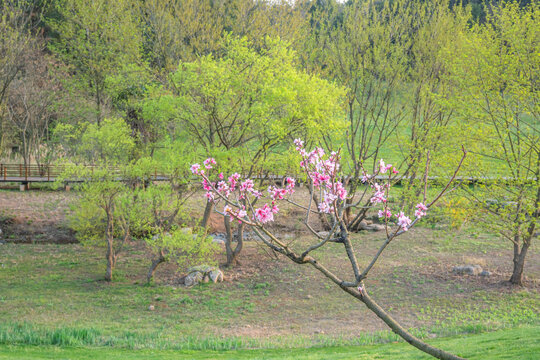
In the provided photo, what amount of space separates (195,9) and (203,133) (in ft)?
28.3

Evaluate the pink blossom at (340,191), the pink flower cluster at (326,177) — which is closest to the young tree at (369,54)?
the pink flower cluster at (326,177)

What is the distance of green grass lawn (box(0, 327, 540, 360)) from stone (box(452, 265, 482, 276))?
5775mm

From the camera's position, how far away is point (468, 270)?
1661 centimetres

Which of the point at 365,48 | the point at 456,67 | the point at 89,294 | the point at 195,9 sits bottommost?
the point at 89,294

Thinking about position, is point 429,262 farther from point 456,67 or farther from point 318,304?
point 456,67

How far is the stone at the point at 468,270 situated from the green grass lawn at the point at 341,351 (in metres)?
5.77

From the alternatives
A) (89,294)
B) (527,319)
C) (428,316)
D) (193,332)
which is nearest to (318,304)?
(428,316)

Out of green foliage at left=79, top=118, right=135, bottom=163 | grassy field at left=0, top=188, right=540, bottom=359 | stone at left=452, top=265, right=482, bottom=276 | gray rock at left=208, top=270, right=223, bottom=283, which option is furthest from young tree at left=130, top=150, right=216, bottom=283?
stone at left=452, top=265, right=482, bottom=276

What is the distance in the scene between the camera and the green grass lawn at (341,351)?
8891 millimetres

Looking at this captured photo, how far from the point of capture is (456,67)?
16062 millimetres

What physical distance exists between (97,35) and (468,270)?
20.9 m

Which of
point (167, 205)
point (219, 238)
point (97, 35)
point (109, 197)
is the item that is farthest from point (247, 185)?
point (97, 35)

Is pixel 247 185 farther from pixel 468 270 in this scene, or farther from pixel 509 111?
pixel 468 270

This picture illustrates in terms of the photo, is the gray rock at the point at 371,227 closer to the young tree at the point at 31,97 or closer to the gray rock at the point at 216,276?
the gray rock at the point at 216,276
